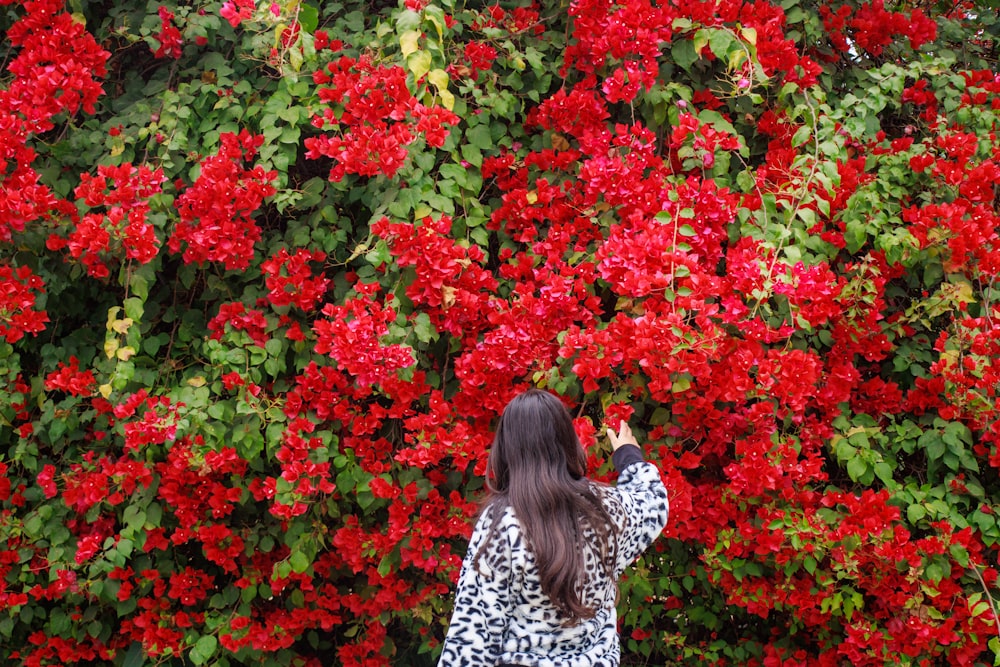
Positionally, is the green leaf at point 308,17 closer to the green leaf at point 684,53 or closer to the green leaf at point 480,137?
the green leaf at point 480,137

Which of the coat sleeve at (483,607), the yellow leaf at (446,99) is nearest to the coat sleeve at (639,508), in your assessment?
the coat sleeve at (483,607)

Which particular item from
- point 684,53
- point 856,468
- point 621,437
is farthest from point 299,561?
point 684,53

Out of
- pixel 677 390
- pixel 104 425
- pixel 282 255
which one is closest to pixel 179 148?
pixel 282 255

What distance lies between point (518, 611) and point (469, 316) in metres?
1.10

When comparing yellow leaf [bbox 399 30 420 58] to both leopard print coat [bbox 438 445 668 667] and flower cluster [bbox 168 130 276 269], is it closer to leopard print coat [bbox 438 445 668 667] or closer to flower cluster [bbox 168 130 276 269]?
flower cluster [bbox 168 130 276 269]

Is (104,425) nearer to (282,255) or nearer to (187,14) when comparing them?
(282,255)

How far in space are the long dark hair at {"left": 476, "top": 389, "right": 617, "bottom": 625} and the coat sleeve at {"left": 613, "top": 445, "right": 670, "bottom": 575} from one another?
2.7 inches

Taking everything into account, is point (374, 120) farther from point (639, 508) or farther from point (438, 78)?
point (639, 508)

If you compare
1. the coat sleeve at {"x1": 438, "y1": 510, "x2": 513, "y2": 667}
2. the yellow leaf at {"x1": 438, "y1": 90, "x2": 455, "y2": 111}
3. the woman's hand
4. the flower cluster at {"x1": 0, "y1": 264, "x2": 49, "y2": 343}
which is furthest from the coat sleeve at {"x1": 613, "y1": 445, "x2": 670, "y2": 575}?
the flower cluster at {"x1": 0, "y1": 264, "x2": 49, "y2": 343}

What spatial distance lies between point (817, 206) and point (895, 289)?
0.54 metres

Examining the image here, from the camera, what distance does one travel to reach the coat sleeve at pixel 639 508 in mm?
2062

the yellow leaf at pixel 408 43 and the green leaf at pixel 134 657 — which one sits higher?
the yellow leaf at pixel 408 43

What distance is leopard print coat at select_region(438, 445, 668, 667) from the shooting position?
1879 mm

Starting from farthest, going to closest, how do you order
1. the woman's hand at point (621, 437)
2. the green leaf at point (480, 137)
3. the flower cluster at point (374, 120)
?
the green leaf at point (480, 137)
the flower cluster at point (374, 120)
the woman's hand at point (621, 437)
